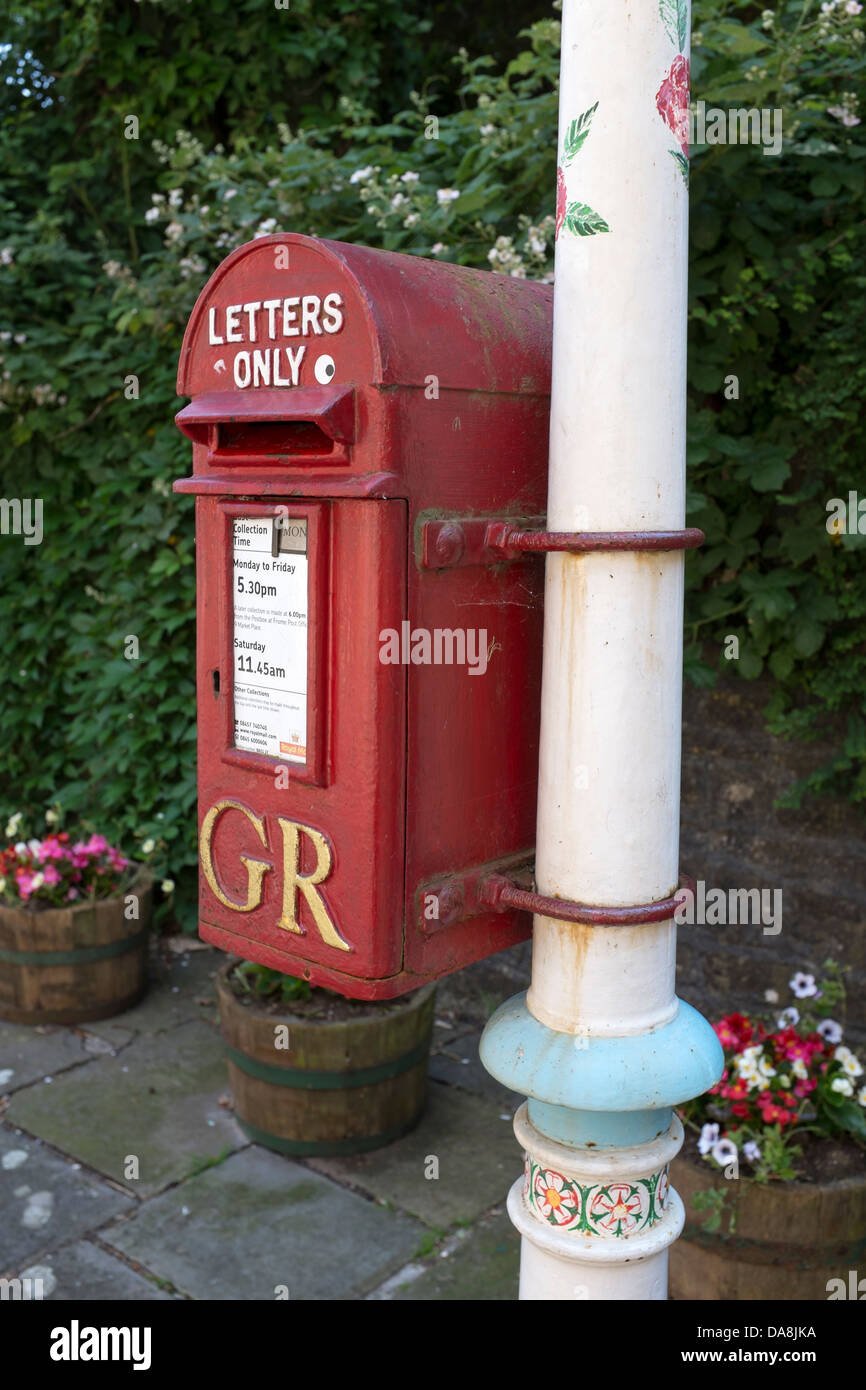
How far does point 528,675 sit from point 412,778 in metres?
0.23

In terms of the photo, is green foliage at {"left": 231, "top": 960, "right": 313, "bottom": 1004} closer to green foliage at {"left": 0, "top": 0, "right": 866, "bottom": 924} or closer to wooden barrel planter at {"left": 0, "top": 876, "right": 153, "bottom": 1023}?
wooden barrel planter at {"left": 0, "top": 876, "right": 153, "bottom": 1023}

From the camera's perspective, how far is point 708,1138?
8.55 feet

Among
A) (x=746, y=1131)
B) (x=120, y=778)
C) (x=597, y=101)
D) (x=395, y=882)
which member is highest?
(x=597, y=101)

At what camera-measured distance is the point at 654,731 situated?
54.1 inches

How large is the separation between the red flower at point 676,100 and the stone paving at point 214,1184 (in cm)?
259

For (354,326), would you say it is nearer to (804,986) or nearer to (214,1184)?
(804,986)

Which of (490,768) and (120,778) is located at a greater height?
(490,768)

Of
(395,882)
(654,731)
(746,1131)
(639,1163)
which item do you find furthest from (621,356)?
(746,1131)

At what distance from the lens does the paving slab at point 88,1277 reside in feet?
9.41

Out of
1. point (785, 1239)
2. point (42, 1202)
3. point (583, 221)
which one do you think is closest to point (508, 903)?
point (583, 221)

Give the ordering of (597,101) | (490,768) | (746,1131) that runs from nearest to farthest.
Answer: (597,101) → (490,768) → (746,1131)

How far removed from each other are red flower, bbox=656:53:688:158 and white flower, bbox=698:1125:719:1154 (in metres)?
2.03

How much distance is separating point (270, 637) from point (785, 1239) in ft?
6.09

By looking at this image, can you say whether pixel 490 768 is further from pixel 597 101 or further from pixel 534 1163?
pixel 597 101
